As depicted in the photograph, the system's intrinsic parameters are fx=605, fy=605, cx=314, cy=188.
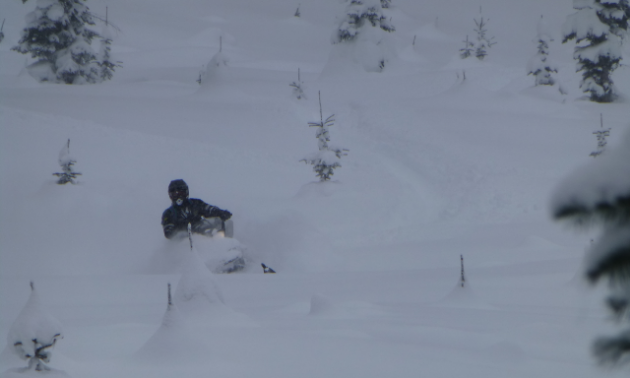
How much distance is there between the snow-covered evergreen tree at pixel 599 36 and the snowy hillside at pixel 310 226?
3.68ft

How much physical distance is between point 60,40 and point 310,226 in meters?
21.0

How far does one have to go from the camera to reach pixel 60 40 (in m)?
27.6

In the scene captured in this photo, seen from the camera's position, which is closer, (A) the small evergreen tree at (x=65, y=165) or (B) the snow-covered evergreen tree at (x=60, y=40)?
(A) the small evergreen tree at (x=65, y=165)

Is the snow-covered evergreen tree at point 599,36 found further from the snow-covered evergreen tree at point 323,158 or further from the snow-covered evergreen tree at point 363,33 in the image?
the snow-covered evergreen tree at point 323,158

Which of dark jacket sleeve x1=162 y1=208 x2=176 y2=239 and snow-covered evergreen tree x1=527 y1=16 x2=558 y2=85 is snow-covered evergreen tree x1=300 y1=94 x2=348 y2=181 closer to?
dark jacket sleeve x1=162 y1=208 x2=176 y2=239

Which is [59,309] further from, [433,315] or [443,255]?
[443,255]

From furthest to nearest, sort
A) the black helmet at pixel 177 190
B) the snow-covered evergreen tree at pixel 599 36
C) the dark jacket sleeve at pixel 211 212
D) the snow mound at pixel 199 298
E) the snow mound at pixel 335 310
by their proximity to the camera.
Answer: the snow-covered evergreen tree at pixel 599 36 → the dark jacket sleeve at pixel 211 212 → the black helmet at pixel 177 190 → the snow mound at pixel 335 310 → the snow mound at pixel 199 298

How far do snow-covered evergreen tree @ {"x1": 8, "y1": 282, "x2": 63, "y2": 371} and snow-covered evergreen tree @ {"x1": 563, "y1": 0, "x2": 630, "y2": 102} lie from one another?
24435 mm

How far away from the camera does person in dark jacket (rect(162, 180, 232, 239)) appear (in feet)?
32.4

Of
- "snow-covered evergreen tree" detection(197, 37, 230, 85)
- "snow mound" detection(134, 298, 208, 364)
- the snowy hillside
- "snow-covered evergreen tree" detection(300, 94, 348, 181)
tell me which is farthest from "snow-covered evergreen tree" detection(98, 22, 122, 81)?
"snow mound" detection(134, 298, 208, 364)

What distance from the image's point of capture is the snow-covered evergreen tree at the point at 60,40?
26484 millimetres

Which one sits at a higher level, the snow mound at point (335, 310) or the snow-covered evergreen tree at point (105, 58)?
the snow-covered evergreen tree at point (105, 58)

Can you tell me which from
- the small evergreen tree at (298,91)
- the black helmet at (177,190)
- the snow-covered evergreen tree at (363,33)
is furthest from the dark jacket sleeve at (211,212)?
the snow-covered evergreen tree at (363,33)

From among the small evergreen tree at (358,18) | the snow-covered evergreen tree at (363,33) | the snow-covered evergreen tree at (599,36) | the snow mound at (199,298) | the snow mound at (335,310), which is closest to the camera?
the snow mound at (199,298)
